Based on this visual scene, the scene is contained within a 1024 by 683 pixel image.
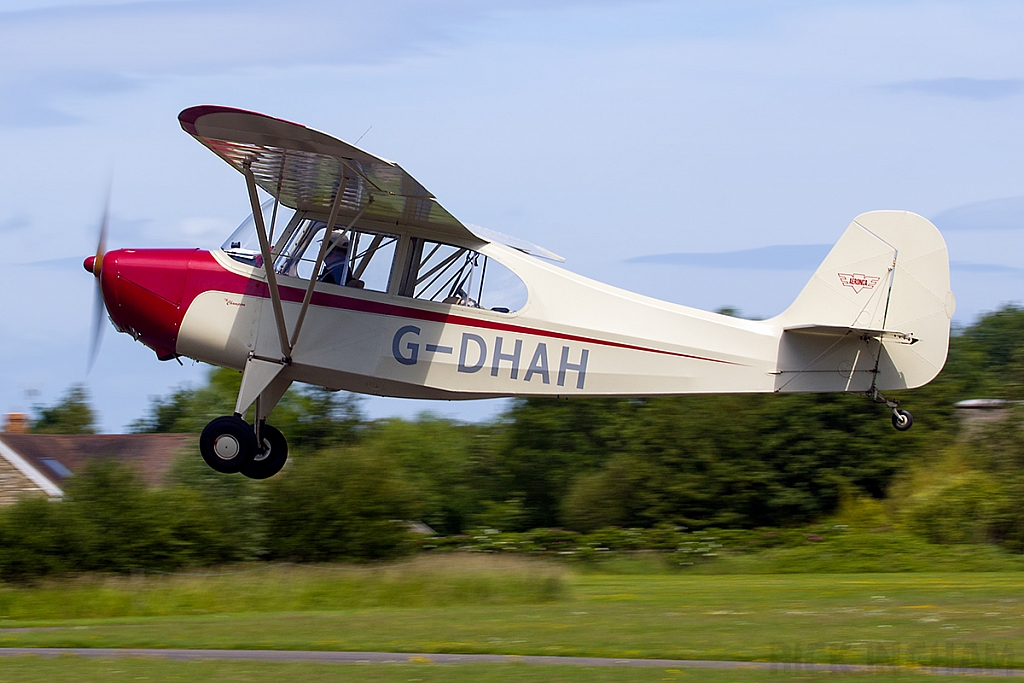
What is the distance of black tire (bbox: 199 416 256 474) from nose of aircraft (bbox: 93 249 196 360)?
95 cm

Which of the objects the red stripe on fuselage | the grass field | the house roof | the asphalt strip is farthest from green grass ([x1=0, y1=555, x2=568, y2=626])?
the house roof

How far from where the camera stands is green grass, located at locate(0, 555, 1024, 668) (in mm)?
10906

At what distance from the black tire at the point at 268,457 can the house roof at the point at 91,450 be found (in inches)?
614

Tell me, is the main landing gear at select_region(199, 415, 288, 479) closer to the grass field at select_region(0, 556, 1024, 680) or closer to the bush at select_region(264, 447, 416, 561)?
the grass field at select_region(0, 556, 1024, 680)

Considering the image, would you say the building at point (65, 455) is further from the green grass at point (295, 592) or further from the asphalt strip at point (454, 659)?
the asphalt strip at point (454, 659)

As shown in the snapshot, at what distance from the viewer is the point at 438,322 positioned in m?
12.7

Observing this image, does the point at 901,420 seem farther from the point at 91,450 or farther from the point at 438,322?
the point at 91,450

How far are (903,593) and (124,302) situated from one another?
32.0 ft

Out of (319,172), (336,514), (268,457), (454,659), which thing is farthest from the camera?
(336,514)

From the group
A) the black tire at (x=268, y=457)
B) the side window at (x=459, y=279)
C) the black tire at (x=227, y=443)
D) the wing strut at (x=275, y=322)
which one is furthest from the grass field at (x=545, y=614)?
the side window at (x=459, y=279)

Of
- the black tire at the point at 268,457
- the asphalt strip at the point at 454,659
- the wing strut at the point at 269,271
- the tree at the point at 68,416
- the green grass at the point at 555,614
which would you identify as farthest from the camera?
the tree at the point at 68,416

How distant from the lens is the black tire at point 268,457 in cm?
1336

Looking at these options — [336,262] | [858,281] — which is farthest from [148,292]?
[858,281]

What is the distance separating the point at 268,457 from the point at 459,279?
287 centimetres
